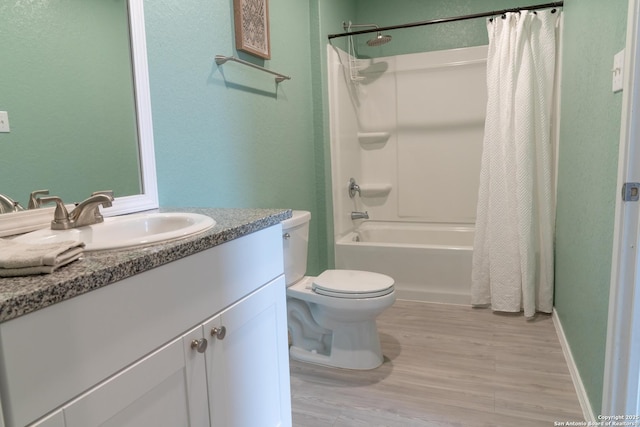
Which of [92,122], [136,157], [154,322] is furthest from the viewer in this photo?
[136,157]

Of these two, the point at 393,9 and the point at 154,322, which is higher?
the point at 393,9

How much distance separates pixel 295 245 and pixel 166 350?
123cm

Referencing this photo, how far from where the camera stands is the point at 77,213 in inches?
44.9

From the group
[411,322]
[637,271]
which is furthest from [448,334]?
Result: [637,271]

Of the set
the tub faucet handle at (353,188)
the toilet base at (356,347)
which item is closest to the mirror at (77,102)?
the toilet base at (356,347)

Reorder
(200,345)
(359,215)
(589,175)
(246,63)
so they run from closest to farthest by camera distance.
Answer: (200,345), (589,175), (246,63), (359,215)

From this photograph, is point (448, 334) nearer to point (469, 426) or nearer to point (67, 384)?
point (469, 426)

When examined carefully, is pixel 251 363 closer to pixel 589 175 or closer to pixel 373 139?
pixel 589 175

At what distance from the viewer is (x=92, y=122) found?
4.40 feet

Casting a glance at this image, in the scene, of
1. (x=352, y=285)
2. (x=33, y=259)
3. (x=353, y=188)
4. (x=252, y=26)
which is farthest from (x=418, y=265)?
(x=33, y=259)

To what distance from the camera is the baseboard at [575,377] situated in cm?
162

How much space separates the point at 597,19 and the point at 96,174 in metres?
1.98

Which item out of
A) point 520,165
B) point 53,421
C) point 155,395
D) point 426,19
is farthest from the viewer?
point 426,19

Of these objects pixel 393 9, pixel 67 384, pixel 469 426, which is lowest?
pixel 469 426
